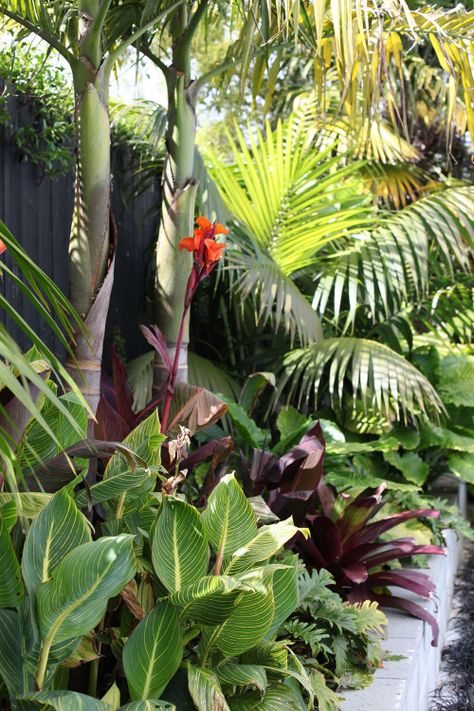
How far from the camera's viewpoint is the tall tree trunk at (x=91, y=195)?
2.62m

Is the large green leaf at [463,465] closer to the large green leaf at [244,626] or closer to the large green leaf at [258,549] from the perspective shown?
the large green leaf at [258,549]

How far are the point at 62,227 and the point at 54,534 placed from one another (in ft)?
8.25

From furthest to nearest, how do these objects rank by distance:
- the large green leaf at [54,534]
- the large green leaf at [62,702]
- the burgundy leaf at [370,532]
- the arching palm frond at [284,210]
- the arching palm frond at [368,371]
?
the arching palm frond at [284,210], the arching palm frond at [368,371], the burgundy leaf at [370,532], the large green leaf at [54,534], the large green leaf at [62,702]

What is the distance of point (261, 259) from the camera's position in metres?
4.63

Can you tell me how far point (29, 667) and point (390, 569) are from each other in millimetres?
2301

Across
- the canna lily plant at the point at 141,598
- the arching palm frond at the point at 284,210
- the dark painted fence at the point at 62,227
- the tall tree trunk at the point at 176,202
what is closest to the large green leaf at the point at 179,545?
the canna lily plant at the point at 141,598

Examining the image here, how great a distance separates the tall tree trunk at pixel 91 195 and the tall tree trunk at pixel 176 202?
566 millimetres

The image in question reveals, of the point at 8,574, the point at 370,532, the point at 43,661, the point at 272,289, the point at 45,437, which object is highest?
the point at 272,289

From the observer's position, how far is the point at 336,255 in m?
5.16

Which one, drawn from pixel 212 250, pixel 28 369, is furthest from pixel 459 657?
pixel 28 369

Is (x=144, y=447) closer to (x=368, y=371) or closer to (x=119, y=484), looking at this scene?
(x=119, y=484)

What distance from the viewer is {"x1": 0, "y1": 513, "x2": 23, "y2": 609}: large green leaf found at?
184 centimetres

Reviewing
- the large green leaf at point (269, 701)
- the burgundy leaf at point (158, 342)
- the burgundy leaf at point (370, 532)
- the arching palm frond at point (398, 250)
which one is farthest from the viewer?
the arching palm frond at point (398, 250)

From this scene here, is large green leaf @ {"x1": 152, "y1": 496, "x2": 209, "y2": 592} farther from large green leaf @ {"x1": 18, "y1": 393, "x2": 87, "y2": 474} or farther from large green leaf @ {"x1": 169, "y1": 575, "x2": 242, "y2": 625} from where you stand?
large green leaf @ {"x1": 18, "y1": 393, "x2": 87, "y2": 474}
